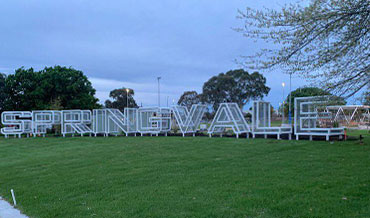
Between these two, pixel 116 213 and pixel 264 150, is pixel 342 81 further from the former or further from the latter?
pixel 264 150

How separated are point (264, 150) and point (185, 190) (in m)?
6.90

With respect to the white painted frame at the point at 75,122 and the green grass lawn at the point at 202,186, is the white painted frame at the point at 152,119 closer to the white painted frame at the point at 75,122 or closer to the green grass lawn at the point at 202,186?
the white painted frame at the point at 75,122

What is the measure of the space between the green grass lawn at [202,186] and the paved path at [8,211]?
18cm

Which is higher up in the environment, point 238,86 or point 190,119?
point 238,86

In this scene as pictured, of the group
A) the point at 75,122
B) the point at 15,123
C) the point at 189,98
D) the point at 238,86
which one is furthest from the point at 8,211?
the point at 189,98

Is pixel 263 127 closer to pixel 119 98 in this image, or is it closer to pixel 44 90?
pixel 44 90

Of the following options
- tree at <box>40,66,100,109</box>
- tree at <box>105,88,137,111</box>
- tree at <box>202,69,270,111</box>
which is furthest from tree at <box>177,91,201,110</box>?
tree at <box>40,66,100,109</box>

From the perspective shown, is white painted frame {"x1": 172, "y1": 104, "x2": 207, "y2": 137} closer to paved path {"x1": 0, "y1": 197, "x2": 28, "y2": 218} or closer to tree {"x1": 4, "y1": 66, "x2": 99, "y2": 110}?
paved path {"x1": 0, "y1": 197, "x2": 28, "y2": 218}

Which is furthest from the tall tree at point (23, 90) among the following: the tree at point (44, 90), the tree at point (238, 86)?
the tree at point (238, 86)

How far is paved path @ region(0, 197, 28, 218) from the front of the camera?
633 cm

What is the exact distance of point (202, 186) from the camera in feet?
24.3

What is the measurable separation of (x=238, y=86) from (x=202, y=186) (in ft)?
170

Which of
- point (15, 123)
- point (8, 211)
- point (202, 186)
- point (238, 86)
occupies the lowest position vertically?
point (8, 211)

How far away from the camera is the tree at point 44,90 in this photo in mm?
40531
